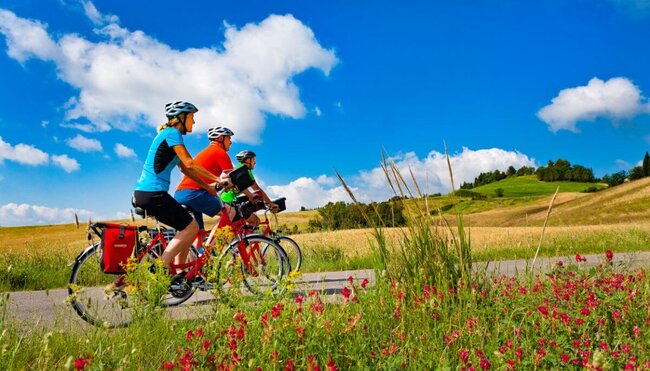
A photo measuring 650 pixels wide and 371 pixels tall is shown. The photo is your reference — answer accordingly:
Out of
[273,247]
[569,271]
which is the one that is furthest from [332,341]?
[273,247]

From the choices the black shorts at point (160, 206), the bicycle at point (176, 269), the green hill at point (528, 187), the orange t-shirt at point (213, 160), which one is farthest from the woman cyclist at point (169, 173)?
the green hill at point (528, 187)

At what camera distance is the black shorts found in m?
5.66

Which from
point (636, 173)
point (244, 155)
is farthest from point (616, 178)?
point (244, 155)

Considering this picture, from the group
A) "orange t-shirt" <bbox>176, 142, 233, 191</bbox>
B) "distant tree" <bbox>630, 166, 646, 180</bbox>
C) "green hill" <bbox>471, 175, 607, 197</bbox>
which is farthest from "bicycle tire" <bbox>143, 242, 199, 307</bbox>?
"distant tree" <bbox>630, 166, 646, 180</bbox>

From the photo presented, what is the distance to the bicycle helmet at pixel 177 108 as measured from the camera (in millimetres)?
5965

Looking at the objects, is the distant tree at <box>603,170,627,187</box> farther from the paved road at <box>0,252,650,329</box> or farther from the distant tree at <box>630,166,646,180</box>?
the paved road at <box>0,252,650,329</box>

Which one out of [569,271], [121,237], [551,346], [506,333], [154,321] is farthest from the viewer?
[121,237]

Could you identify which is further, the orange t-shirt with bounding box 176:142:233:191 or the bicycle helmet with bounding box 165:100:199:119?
the orange t-shirt with bounding box 176:142:233:191

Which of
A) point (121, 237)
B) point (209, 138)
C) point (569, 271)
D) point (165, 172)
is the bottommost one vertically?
point (569, 271)

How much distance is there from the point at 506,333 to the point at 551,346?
366 mm

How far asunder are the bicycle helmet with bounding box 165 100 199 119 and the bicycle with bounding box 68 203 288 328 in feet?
3.89

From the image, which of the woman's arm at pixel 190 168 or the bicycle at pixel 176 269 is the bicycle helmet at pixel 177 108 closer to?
the woman's arm at pixel 190 168

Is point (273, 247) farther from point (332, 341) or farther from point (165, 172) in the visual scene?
point (332, 341)

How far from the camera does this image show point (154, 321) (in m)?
4.13
